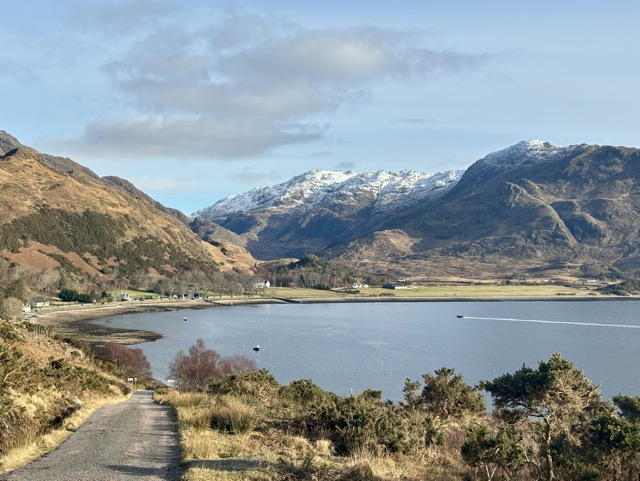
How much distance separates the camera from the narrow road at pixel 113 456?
465 inches

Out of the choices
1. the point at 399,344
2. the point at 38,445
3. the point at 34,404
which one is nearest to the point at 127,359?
the point at 399,344

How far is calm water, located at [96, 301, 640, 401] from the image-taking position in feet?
307

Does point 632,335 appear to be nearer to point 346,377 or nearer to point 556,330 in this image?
point 556,330

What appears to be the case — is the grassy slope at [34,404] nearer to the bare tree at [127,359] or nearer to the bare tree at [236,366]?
the bare tree at [236,366]

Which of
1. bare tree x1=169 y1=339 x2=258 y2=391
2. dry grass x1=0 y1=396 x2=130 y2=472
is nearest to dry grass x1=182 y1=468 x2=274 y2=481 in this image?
dry grass x1=0 y1=396 x2=130 y2=472

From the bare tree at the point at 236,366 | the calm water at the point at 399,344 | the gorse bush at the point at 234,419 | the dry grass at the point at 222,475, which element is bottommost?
the calm water at the point at 399,344

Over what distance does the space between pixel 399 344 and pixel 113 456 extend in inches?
4691

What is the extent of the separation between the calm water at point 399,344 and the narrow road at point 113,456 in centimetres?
6097

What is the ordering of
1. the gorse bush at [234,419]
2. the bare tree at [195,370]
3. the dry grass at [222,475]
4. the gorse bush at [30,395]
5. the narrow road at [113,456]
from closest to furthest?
the dry grass at [222,475] < the narrow road at [113,456] < the gorse bush at [30,395] < the gorse bush at [234,419] < the bare tree at [195,370]

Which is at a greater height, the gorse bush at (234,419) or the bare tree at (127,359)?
the gorse bush at (234,419)

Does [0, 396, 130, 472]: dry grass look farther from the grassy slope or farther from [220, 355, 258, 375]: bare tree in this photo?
[220, 355, 258, 375]: bare tree

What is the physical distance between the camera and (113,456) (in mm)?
13531

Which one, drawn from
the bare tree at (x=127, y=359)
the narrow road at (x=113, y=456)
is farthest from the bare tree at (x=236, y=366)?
the narrow road at (x=113, y=456)

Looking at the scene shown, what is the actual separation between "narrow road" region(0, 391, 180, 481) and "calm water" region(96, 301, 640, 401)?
61.0 m
